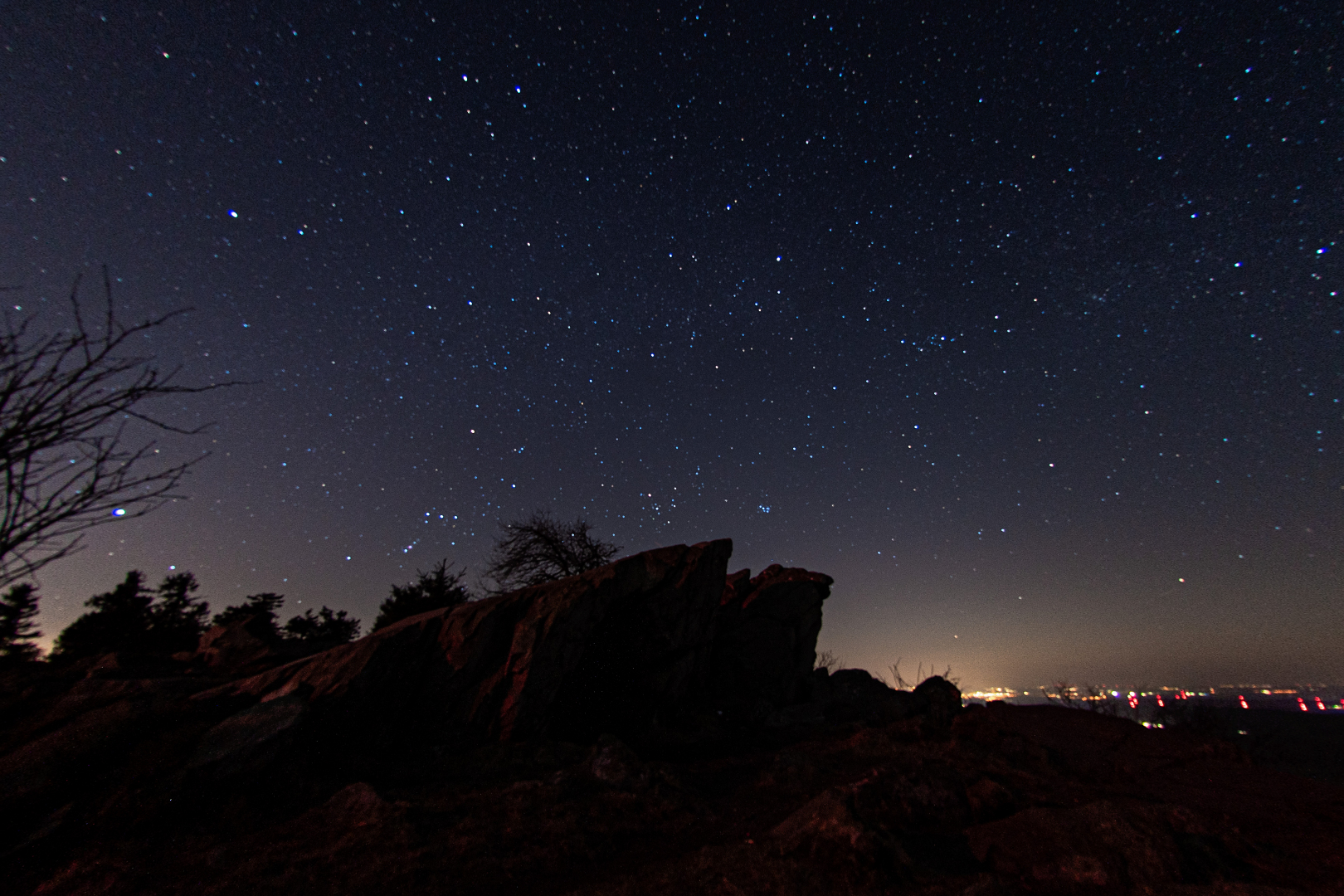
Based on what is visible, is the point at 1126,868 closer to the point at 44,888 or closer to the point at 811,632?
the point at 44,888

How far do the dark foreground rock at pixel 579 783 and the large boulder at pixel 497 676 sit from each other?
0.22 feet

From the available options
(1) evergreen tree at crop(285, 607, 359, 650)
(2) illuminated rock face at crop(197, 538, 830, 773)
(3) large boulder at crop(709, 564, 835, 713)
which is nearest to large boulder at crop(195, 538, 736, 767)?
(2) illuminated rock face at crop(197, 538, 830, 773)

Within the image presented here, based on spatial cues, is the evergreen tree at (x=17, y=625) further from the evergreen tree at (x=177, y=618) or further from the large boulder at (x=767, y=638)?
the large boulder at (x=767, y=638)

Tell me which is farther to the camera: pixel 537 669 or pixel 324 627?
pixel 324 627

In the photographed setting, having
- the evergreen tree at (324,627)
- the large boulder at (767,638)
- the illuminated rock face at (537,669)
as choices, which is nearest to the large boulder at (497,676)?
the illuminated rock face at (537,669)

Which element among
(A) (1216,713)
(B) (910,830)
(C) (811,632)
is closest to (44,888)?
(B) (910,830)

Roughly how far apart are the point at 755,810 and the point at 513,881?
15.4ft

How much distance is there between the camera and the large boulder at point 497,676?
12.1 m

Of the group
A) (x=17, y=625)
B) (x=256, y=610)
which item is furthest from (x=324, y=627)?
(x=17, y=625)

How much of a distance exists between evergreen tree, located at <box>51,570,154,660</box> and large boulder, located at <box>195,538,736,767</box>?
20.2 meters

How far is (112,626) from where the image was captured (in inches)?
1016

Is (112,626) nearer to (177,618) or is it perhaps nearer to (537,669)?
(177,618)

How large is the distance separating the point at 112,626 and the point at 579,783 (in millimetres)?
30893

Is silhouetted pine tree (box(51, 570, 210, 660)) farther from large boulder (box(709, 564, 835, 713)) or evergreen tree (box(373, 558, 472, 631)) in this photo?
large boulder (box(709, 564, 835, 713))
